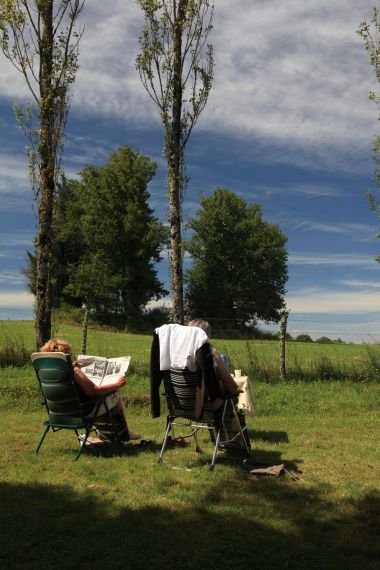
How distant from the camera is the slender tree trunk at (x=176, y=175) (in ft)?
44.5

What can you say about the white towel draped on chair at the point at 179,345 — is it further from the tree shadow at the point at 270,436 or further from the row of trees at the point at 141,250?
the row of trees at the point at 141,250

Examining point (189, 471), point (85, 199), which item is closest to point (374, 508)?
point (189, 471)

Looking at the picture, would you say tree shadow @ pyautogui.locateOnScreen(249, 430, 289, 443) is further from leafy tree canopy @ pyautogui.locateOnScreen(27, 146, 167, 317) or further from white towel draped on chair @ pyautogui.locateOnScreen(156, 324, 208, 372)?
leafy tree canopy @ pyautogui.locateOnScreen(27, 146, 167, 317)

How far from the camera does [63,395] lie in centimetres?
667

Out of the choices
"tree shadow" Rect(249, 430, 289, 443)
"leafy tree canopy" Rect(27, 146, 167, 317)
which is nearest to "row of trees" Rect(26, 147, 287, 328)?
"leafy tree canopy" Rect(27, 146, 167, 317)

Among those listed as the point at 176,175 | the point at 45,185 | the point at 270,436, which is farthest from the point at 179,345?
the point at 176,175

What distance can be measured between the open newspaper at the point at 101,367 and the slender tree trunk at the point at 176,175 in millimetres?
6116

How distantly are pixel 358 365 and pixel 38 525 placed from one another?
1063 centimetres

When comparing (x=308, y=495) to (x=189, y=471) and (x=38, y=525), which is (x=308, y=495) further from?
(x=38, y=525)

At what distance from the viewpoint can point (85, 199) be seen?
54031mm

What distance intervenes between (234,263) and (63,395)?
53.8 m

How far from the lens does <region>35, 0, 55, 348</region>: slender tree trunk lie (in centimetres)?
1180

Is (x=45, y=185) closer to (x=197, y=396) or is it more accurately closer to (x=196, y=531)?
(x=197, y=396)

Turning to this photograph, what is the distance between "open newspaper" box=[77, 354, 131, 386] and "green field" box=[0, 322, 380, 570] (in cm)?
98
